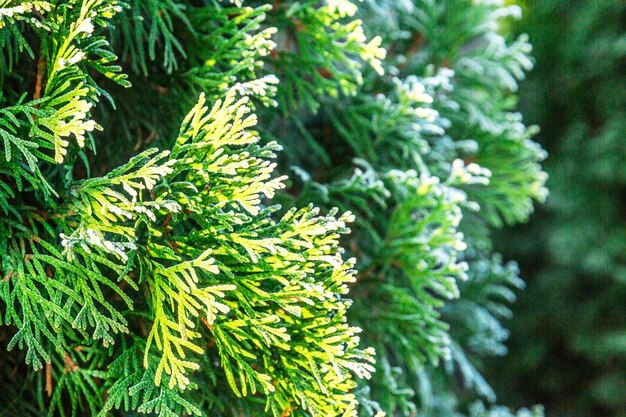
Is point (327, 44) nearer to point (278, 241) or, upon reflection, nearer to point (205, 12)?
point (205, 12)

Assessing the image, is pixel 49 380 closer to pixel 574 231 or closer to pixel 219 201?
pixel 219 201

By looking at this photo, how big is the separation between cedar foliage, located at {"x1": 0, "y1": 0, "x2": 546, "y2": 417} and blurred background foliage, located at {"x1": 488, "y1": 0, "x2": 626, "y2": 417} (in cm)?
151

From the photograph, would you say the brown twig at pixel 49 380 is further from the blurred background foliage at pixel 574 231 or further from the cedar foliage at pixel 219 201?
the blurred background foliage at pixel 574 231

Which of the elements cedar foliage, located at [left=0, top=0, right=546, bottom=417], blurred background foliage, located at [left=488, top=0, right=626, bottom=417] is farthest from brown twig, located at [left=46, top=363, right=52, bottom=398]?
blurred background foliage, located at [left=488, top=0, right=626, bottom=417]

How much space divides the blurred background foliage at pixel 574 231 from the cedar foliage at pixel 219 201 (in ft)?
4.94

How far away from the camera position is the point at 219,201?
96cm

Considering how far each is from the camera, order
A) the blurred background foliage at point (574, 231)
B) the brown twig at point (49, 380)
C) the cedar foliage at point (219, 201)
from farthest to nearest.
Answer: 1. the blurred background foliage at point (574, 231)
2. the brown twig at point (49, 380)
3. the cedar foliage at point (219, 201)

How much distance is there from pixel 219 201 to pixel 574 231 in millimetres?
2618

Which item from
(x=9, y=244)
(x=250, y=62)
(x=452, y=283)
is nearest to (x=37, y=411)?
(x=9, y=244)

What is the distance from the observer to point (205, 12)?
1.22 m

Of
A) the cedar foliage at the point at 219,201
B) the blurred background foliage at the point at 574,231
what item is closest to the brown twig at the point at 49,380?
the cedar foliage at the point at 219,201

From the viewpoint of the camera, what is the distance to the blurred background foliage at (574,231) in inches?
121

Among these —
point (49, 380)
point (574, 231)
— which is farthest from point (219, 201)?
point (574, 231)

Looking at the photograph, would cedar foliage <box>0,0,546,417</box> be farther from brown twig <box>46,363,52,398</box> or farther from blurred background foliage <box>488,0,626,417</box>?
blurred background foliage <box>488,0,626,417</box>
